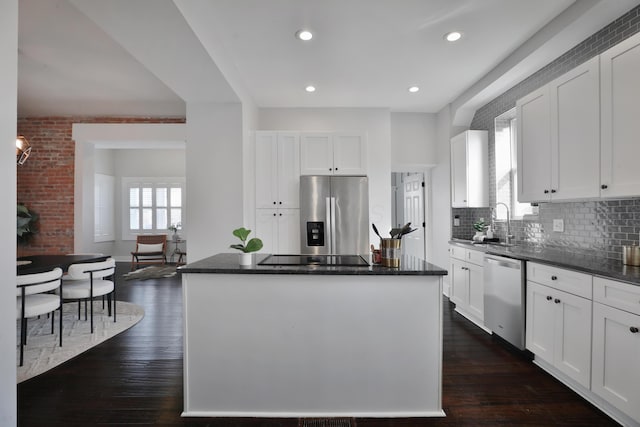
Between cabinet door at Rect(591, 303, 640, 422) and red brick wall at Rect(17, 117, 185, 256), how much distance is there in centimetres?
592

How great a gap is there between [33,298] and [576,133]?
16.1ft

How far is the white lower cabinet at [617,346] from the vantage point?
1.85m

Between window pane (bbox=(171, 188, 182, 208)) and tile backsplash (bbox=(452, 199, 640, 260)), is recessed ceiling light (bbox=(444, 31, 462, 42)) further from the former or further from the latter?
window pane (bbox=(171, 188, 182, 208))

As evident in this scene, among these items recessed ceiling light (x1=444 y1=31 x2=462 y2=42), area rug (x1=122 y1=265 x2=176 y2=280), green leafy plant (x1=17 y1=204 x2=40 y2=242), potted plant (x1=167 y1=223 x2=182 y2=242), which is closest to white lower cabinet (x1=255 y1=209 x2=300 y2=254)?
recessed ceiling light (x1=444 y1=31 x2=462 y2=42)

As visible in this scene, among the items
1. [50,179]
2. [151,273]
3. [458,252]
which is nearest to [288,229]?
[458,252]

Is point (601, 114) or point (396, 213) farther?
point (396, 213)

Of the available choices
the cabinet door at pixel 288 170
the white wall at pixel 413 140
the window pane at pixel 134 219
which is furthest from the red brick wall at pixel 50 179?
the white wall at pixel 413 140

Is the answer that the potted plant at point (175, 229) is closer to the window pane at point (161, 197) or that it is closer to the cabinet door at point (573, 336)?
the window pane at point (161, 197)

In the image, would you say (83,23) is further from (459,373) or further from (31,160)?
(459,373)

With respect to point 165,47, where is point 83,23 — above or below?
above

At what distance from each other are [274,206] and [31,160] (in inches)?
175

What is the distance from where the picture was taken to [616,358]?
197 centimetres

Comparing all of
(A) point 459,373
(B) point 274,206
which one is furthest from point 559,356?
(B) point 274,206

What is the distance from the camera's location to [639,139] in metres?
2.01
